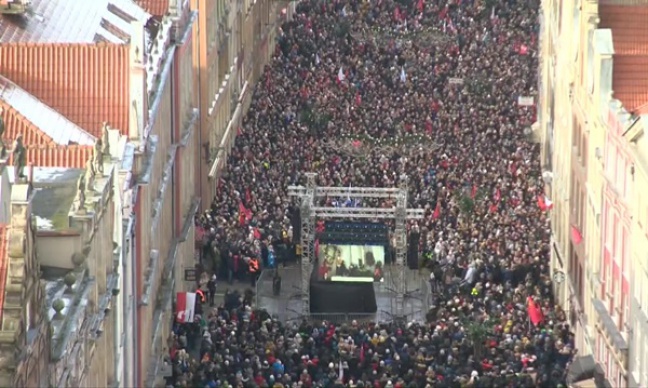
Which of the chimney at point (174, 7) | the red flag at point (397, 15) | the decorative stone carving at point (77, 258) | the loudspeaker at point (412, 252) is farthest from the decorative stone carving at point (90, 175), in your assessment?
the red flag at point (397, 15)

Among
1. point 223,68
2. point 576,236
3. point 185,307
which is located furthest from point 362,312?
point 223,68

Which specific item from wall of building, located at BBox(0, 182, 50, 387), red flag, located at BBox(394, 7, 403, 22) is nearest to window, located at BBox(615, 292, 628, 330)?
wall of building, located at BBox(0, 182, 50, 387)

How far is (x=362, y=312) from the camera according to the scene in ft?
326

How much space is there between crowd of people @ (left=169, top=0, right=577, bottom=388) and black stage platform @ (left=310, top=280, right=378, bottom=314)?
1995mm

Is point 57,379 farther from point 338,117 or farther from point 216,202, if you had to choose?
point 338,117

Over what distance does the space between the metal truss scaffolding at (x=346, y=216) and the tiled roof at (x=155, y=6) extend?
869 cm

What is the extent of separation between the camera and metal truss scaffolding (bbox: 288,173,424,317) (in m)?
101

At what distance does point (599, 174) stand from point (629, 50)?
557 centimetres

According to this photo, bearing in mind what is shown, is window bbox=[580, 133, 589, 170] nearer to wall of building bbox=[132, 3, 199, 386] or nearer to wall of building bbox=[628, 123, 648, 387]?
wall of building bbox=[628, 123, 648, 387]

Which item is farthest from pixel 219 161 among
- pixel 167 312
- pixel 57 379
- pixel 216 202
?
pixel 57 379

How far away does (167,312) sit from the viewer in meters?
93.5

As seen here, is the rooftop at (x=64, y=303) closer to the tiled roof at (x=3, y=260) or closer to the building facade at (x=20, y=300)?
the building facade at (x=20, y=300)

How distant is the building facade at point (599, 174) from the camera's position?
8406cm

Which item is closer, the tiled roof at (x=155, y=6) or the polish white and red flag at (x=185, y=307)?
the polish white and red flag at (x=185, y=307)
